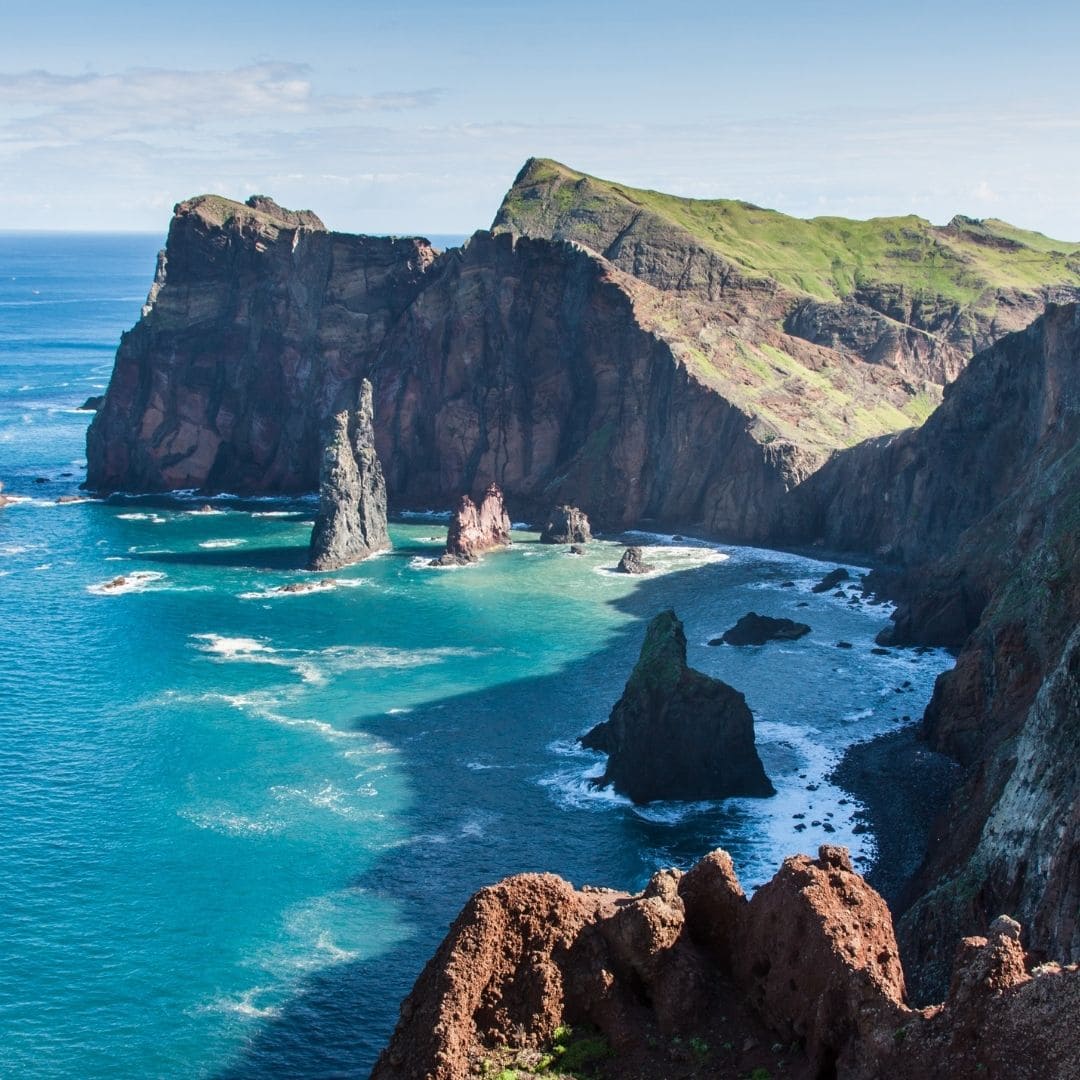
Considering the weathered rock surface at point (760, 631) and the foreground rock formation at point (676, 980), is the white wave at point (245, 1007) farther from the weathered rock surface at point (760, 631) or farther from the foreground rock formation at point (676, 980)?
the weathered rock surface at point (760, 631)

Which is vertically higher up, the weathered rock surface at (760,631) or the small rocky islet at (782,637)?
the small rocky islet at (782,637)

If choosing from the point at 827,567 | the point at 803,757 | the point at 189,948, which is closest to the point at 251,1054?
the point at 189,948

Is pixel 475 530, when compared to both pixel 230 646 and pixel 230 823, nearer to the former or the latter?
pixel 230 646

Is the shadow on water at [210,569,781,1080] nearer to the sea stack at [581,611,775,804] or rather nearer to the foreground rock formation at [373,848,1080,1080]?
the sea stack at [581,611,775,804]

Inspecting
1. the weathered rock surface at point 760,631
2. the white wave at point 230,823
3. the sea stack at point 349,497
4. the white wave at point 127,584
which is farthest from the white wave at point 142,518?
the white wave at point 230,823

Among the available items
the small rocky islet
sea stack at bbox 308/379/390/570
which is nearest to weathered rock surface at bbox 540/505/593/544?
the small rocky islet

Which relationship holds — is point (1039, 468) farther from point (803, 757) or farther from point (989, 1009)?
point (989, 1009)

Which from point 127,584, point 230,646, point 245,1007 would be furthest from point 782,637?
point 245,1007
